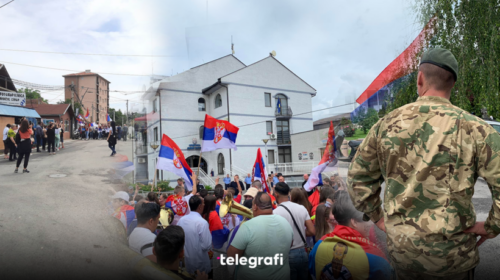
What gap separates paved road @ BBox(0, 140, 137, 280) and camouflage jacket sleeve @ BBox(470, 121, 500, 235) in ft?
9.39

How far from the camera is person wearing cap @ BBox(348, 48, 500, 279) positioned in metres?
1.46

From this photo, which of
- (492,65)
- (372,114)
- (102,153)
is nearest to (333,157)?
(372,114)

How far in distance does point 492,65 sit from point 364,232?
7.06 metres

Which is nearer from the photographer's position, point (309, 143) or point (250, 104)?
point (309, 143)

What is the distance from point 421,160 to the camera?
1536 millimetres

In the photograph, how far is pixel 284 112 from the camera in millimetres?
29094

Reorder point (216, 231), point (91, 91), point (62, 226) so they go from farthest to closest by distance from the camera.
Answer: point (216, 231)
point (62, 226)
point (91, 91)

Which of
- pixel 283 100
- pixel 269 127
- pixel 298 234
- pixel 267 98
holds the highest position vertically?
pixel 267 98

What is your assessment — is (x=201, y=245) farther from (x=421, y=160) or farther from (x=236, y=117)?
(x=236, y=117)

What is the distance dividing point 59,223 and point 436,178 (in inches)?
204

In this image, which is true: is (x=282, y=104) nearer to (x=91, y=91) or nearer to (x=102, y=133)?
(x=102, y=133)

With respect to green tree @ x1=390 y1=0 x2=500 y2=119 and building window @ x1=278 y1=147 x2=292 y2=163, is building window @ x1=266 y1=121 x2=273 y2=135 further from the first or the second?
green tree @ x1=390 y1=0 x2=500 y2=119

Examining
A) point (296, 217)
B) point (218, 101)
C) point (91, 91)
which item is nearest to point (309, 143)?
point (218, 101)

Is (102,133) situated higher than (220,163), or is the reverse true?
(102,133)
